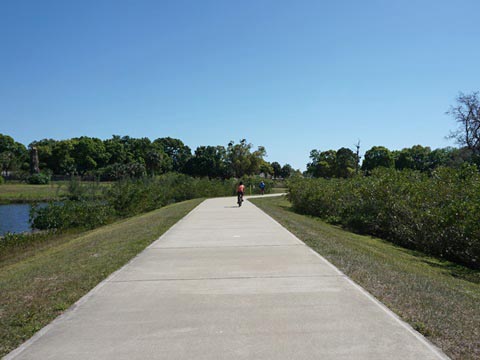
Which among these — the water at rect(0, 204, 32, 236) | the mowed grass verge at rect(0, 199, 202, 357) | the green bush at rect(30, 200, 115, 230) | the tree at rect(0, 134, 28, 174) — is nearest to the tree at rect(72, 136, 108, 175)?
the tree at rect(0, 134, 28, 174)

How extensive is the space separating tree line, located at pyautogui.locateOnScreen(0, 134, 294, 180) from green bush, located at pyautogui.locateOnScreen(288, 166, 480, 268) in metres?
67.7

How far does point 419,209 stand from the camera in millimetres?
14289

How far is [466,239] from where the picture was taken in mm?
11617

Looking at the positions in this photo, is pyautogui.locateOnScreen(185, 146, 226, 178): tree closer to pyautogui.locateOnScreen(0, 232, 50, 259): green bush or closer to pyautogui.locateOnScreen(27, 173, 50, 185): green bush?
pyautogui.locateOnScreen(27, 173, 50, 185): green bush

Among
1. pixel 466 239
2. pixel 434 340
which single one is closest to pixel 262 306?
pixel 434 340

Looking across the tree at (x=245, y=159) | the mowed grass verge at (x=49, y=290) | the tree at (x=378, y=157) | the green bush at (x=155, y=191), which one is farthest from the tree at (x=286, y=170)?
the mowed grass verge at (x=49, y=290)

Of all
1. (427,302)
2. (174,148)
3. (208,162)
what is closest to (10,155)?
(208,162)

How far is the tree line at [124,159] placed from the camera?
9025cm

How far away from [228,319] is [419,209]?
38.3ft

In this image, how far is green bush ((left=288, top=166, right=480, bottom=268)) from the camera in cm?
1180

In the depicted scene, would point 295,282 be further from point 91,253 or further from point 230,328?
point 91,253

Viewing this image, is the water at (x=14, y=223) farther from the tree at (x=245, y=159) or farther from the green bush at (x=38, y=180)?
the tree at (x=245, y=159)

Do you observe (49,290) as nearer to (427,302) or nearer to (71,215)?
(427,302)

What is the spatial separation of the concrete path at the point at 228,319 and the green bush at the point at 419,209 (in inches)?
260
